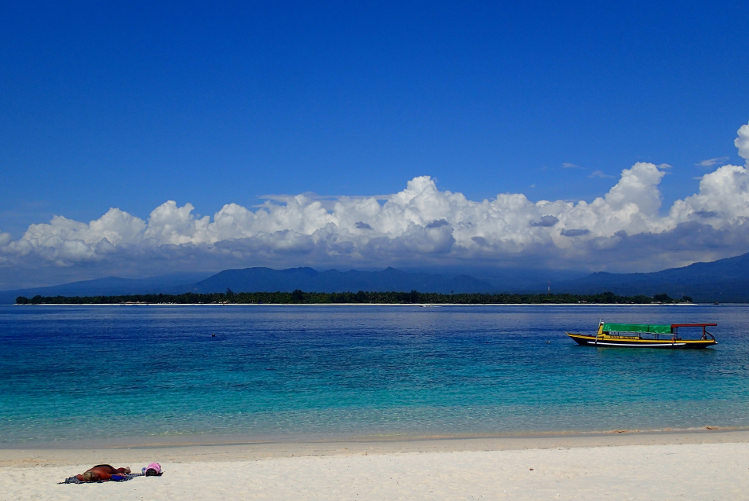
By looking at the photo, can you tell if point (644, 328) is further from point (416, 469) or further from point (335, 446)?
point (416, 469)

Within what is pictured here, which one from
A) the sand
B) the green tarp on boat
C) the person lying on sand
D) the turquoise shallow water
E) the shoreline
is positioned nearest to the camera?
the sand

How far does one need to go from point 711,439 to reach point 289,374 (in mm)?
26166

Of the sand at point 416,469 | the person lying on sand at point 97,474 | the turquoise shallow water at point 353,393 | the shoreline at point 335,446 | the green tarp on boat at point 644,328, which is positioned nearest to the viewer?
the sand at point 416,469

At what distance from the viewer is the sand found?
13.8 meters

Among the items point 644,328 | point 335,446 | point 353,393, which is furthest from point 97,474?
point 644,328

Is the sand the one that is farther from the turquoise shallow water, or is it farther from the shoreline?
the turquoise shallow water

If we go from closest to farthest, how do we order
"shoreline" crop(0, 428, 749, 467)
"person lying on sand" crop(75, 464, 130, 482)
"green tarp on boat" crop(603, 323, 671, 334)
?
"person lying on sand" crop(75, 464, 130, 482), "shoreline" crop(0, 428, 749, 467), "green tarp on boat" crop(603, 323, 671, 334)

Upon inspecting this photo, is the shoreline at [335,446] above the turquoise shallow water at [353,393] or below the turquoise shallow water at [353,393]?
above

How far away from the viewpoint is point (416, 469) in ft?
53.1

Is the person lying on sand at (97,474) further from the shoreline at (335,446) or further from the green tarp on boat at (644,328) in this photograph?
the green tarp on boat at (644,328)

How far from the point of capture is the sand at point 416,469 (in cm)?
1379

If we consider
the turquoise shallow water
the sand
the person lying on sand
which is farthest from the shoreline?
the person lying on sand

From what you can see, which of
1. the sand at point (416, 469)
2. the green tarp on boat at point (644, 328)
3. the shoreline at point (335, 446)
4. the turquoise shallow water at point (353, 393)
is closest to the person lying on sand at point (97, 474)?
the sand at point (416, 469)

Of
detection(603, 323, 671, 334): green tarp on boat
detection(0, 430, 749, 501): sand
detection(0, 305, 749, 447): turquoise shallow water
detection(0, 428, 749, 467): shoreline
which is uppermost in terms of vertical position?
detection(603, 323, 671, 334): green tarp on boat
